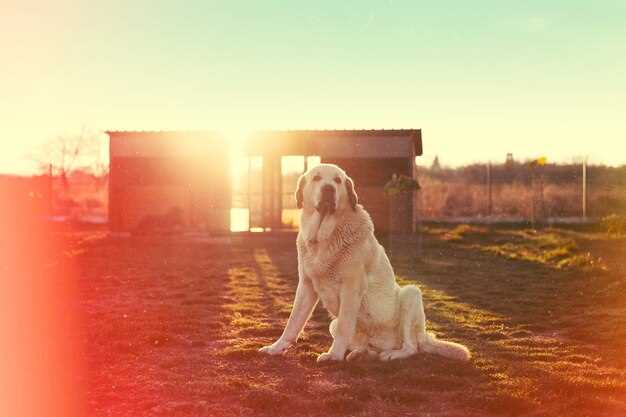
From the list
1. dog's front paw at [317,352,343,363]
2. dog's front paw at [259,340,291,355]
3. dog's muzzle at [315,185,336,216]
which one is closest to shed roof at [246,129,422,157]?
dog's front paw at [259,340,291,355]

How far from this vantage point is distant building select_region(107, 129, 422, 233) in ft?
83.6

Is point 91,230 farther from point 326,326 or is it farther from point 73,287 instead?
point 326,326

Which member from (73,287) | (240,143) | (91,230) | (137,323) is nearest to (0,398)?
(137,323)

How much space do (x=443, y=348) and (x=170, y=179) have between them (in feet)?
70.6

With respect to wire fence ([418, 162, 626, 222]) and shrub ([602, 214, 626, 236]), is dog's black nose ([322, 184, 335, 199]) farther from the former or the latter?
wire fence ([418, 162, 626, 222])

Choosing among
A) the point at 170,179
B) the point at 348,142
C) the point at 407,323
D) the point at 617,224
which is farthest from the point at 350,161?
the point at 407,323

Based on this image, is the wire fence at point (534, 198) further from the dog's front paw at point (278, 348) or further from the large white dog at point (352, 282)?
the dog's front paw at point (278, 348)

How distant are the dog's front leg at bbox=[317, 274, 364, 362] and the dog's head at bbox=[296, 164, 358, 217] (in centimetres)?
66

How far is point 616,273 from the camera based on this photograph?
41.6 ft

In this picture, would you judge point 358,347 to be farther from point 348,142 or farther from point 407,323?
point 348,142

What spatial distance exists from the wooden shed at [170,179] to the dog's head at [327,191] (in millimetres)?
19831

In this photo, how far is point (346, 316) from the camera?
5.85 meters

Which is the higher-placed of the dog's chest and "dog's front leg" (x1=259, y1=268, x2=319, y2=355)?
the dog's chest

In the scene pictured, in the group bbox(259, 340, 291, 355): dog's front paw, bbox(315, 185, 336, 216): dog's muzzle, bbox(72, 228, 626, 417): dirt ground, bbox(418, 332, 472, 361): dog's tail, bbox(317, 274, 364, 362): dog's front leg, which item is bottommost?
bbox(72, 228, 626, 417): dirt ground
